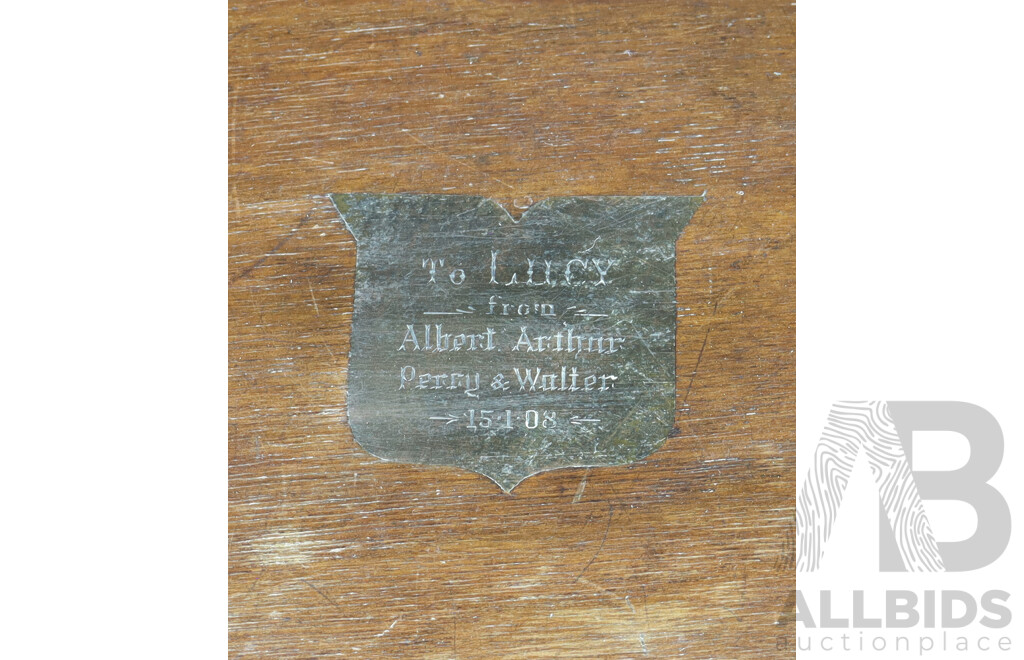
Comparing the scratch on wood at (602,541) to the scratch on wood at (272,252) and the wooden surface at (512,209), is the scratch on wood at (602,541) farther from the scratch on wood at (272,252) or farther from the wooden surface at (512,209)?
the scratch on wood at (272,252)

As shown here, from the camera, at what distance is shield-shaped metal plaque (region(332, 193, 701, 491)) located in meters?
1.53

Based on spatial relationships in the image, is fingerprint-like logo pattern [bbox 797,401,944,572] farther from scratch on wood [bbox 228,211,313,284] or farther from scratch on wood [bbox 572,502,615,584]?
scratch on wood [bbox 228,211,313,284]

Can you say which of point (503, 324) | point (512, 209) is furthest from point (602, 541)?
point (512, 209)

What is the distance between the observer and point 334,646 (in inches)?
60.9

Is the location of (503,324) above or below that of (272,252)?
below

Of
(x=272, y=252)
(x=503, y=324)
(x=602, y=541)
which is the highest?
(x=272, y=252)

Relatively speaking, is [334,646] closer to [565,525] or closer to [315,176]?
[565,525]

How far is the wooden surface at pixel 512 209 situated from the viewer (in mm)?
1526

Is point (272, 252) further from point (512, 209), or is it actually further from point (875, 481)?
point (875, 481)

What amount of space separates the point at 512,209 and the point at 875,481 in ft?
3.43

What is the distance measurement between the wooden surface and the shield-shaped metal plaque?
5 centimetres

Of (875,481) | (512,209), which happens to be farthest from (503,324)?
(875,481)

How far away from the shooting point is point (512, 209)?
1.54 m

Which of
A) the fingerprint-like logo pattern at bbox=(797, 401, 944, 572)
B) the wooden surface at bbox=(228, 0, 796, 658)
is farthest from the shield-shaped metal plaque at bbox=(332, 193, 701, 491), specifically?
the fingerprint-like logo pattern at bbox=(797, 401, 944, 572)
